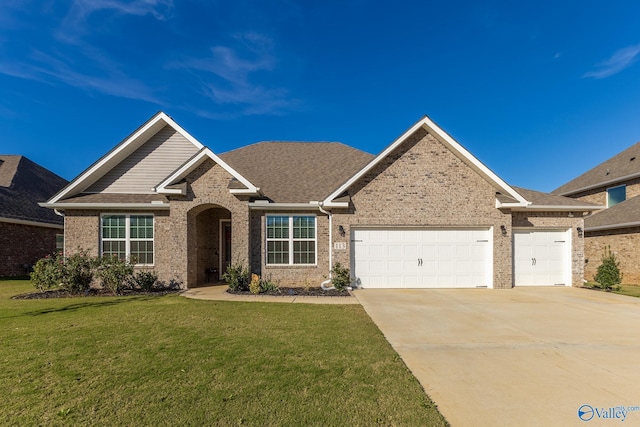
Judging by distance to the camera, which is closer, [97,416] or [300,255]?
[97,416]

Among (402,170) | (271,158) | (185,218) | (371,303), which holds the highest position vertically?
(271,158)

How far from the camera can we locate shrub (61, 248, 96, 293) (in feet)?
37.8

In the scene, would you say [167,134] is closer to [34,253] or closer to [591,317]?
[34,253]

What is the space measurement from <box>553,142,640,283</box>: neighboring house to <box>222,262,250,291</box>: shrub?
19.1 m

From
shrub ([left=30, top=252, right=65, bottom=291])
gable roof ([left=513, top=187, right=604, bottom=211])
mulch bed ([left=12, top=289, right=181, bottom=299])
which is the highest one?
gable roof ([left=513, top=187, right=604, bottom=211])

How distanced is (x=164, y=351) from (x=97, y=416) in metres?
2.03

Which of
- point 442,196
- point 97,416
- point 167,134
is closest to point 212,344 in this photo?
point 97,416

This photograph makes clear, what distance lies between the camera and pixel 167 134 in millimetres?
14070

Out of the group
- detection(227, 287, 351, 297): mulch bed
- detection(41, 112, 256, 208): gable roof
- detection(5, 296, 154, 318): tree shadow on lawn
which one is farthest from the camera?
detection(41, 112, 256, 208): gable roof

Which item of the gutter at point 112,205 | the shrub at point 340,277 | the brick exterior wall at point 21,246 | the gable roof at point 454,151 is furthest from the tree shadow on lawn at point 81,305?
the brick exterior wall at point 21,246

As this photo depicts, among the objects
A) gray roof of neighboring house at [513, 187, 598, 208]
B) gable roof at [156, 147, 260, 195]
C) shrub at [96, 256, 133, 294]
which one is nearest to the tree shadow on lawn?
shrub at [96, 256, 133, 294]

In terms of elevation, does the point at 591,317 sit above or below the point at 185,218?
below

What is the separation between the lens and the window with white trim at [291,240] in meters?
13.0

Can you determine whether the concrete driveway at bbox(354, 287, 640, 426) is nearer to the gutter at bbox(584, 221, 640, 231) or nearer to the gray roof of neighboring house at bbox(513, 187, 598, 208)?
the gray roof of neighboring house at bbox(513, 187, 598, 208)
